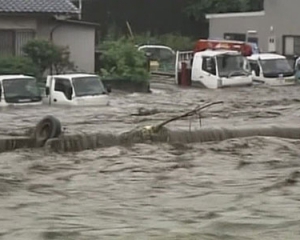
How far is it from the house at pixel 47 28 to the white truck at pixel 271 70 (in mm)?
6471

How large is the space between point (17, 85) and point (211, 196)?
14658 mm

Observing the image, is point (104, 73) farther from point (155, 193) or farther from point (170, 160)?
point (155, 193)

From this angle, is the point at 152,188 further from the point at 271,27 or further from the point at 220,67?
the point at 271,27

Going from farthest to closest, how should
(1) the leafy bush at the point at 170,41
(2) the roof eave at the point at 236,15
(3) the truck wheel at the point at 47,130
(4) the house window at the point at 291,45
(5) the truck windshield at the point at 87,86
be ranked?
(1) the leafy bush at the point at 170,41 → (2) the roof eave at the point at 236,15 → (4) the house window at the point at 291,45 → (5) the truck windshield at the point at 87,86 → (3) the truck wheel at the point at 47,130

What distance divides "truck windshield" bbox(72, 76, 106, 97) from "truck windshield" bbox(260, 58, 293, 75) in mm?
10530

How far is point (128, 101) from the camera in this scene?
3158 centimetres

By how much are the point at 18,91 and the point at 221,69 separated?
35.2 ft


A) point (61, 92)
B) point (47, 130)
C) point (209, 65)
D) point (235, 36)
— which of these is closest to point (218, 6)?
point (235, 36)

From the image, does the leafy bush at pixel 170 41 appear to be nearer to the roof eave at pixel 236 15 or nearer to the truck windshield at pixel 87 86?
the roof eave at pixel 236 15

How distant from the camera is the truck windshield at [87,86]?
29344 mm

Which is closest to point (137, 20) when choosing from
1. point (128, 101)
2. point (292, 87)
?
point (292, 87)

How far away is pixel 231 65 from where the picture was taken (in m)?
37.2

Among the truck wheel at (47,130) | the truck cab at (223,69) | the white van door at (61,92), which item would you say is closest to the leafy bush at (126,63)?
the truck cab at (223,69)

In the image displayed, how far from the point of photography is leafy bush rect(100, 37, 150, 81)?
116 feet
